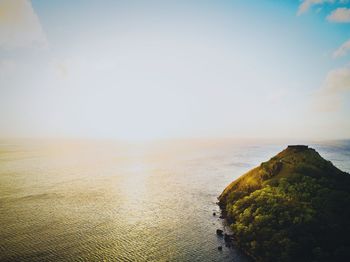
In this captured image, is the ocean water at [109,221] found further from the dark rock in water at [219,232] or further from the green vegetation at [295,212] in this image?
A: the green vegetation at [295,212]

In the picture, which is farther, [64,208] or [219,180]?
[219,180]

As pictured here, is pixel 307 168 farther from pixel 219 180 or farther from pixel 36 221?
pixel 36 221

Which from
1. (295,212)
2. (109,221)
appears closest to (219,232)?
(295,212)

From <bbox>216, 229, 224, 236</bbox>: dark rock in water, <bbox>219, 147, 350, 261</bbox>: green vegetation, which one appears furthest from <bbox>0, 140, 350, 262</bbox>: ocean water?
<bbox>219, 147, 350, 261</bbox>: green vegetation

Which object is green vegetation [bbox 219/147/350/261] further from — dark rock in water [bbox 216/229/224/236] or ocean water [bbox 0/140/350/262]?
ocean water [bbox 0/140/350/262]

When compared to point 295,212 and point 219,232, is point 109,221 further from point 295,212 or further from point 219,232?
point 295,212

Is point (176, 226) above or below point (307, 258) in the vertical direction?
below

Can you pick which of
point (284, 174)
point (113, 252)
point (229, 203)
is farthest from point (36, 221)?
point (284, 174)

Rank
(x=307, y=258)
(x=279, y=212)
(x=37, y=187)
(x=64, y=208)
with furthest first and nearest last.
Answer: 1. (x=37, y=187)
2. (x=64, y=208)
3. (x=279, y=212)
4. (x=307, y=258)
